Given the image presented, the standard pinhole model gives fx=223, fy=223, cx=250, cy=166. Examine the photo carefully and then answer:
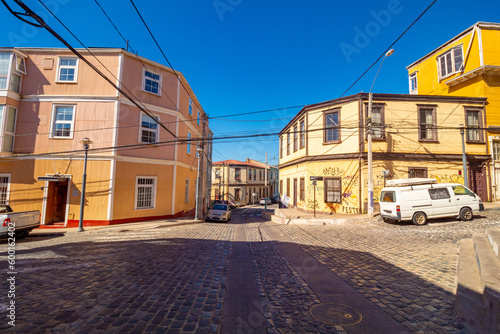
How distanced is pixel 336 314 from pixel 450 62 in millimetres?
24637

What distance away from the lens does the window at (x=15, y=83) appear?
1320 centimetres

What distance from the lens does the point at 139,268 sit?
583cm

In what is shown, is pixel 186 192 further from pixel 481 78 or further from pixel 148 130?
pixel 481 78

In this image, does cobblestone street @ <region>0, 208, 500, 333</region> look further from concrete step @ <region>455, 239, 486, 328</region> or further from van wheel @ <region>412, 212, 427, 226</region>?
van wheel @ <region>412, 212, 427, 226</region>

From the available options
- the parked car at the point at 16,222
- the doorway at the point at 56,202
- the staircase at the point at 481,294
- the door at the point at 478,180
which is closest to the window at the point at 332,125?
the door at the point at 478,180

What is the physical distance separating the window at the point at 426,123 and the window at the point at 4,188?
1074 inches

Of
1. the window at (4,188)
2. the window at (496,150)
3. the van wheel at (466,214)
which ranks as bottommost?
the van wheel at (466,214)

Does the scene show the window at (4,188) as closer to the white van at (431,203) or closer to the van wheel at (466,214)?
the white van at (431,203)

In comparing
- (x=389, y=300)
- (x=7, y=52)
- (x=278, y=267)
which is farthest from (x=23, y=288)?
(x=7, y=52)

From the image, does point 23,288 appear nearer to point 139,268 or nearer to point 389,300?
point 139,268

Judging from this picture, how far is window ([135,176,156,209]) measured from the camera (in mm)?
14430

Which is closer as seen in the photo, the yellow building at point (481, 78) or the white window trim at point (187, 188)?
the yellow building at point (481, 78)

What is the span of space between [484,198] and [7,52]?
33.0 metres

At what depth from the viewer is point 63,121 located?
546 inches
